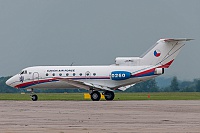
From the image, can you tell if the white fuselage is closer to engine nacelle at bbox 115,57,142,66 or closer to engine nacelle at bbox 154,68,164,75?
engine nacelle at bbox 154,68,164,75

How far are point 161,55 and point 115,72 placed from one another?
191 inches

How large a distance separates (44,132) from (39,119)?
7286 mm

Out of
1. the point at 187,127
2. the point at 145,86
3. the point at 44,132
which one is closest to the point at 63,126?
the point at 44,132

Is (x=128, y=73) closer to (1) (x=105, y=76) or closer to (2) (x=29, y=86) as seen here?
(1) (x=105, y=76)

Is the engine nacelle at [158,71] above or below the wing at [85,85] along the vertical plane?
above

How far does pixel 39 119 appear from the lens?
1240 inches

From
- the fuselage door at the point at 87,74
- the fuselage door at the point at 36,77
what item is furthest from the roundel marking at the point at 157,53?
the fuselage door at the point at 36,77

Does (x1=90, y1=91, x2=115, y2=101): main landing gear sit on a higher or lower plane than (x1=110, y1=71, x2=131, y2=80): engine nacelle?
lower

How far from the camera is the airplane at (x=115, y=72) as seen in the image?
63.2 metres

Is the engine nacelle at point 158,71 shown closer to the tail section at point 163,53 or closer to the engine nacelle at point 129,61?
the tail section at point 163,53

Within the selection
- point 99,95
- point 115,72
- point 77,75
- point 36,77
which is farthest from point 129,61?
point 36,77

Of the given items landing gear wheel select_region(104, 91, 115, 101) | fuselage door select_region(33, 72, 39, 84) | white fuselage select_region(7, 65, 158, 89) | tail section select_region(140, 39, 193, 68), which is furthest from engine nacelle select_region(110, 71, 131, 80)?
fuselage door select_region(33, 72, 39, 84)

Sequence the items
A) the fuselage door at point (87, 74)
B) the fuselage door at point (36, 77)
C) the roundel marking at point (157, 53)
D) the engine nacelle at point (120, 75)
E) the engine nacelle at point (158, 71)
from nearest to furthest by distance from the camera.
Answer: the engine nacelle at point (158, 71) < the engine nacelle at point (120, 75) < the roundel marking at point (157, 53) < the fuselage door at point (87, 74) < the fuselage door at point (36, 77)

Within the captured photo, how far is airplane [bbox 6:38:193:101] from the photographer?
63.2m
